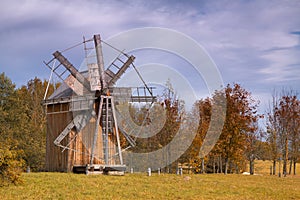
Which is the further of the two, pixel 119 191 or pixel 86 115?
pixel 86 115

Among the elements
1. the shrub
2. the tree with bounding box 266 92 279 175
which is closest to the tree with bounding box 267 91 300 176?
the tree with bounding box 266 92 279 175

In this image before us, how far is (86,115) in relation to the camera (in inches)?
1134

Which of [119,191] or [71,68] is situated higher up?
[71,68]

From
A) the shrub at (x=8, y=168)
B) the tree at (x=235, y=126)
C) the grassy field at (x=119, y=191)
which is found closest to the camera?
the grassy field at (x=119, y=191)

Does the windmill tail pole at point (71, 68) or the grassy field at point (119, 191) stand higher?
the windmill tail pole at point (71, 68)

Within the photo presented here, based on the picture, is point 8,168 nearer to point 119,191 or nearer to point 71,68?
point 119,191

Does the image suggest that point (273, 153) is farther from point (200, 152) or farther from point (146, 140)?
point (146, 140)

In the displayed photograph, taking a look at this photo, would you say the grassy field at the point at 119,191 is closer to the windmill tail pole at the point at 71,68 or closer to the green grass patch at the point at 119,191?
the green grass patch at the point at 119,191

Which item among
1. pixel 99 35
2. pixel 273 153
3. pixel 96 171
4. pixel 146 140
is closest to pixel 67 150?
pixel 96 171

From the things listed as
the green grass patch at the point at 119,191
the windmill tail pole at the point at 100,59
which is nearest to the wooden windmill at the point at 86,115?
the windmill tail pole at the point at 100,59

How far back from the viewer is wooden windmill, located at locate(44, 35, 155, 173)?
2823cm

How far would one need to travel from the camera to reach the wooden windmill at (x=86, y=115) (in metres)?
28.2

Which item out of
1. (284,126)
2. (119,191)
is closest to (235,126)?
(284,126)

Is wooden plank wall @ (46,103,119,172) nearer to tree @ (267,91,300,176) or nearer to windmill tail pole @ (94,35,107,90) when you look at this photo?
windmill tail pole @ (94,35,107,90)
